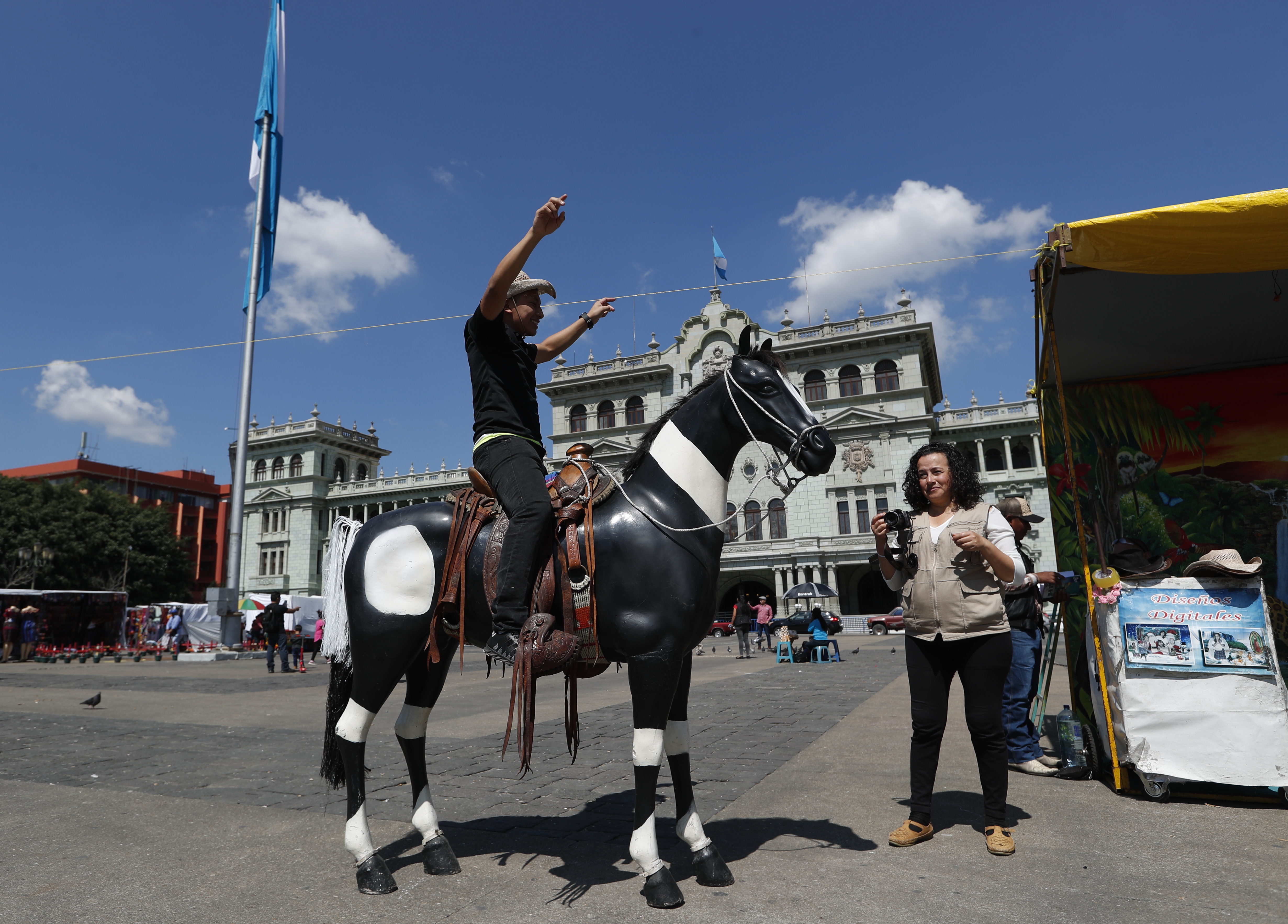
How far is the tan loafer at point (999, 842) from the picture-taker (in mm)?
3256

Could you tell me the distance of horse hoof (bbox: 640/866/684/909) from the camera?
107 inches

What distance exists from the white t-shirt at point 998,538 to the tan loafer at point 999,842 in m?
1.15

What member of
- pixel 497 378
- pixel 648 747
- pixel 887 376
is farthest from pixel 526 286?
pixel 887 376

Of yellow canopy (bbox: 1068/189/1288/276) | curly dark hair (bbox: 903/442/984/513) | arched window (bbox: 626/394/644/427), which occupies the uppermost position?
arched window (bbox: 626/394/644/427)

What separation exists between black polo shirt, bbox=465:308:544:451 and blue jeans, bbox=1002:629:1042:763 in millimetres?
4059

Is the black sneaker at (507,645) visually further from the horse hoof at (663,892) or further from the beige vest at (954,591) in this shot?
the beige vest at (954,591)

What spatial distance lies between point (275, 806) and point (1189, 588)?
575 centimetres

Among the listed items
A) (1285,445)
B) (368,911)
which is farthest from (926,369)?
(368,911)

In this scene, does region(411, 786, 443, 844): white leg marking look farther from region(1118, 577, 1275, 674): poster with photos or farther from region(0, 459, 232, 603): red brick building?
region(0, 459, 232, 603): red brick building

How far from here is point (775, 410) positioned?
315 centimetres

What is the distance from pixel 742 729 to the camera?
6.96 m

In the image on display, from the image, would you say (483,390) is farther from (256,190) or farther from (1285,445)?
(256,190)

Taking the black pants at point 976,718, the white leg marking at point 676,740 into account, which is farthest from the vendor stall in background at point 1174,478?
the white leg marking at point 676,740

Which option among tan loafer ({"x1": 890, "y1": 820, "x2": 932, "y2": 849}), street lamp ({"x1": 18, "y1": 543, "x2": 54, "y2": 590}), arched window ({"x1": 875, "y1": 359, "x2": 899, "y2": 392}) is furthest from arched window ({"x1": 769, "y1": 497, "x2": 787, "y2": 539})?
tan loafer ({"x1": 890, "y1": 820, "x2": 932, "y2": 849})
